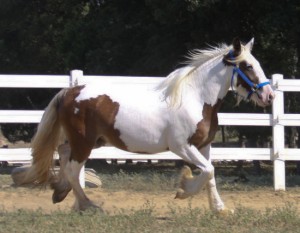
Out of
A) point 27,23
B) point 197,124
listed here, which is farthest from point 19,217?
point 27,23

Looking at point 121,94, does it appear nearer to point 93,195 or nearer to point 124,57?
point 93,195

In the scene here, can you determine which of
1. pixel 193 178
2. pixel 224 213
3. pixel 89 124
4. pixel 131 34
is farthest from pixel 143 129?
pixel 131 34

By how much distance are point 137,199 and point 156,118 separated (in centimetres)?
252

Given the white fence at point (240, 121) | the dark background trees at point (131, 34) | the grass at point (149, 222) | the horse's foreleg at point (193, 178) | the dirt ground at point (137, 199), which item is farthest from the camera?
the dark background trees at point (131, 34)

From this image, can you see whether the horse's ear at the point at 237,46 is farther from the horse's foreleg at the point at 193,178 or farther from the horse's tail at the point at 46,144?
the horse's tail at the point at 46,144

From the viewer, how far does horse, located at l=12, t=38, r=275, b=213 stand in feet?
23.9

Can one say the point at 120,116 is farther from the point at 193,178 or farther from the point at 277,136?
the point at 277,136

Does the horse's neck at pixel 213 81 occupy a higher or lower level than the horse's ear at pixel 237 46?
lower

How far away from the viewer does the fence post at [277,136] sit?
1070cm

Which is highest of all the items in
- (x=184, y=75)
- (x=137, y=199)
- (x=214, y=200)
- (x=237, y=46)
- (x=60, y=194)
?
(x=237, y=46)

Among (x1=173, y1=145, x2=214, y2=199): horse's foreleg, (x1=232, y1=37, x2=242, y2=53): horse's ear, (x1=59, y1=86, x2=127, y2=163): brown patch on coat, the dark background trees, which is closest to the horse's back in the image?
(x1=59, y1=86, x2=127, y2=163): brown patch on coat

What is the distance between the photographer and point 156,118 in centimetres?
735

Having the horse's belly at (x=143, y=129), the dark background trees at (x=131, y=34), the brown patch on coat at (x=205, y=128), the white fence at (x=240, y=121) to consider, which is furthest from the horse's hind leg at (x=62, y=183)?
the dark background trees at (x=131, y=34)

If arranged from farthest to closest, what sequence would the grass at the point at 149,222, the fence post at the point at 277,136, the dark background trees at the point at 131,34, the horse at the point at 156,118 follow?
the dark background trees at the point at 131,34 → the fence post at the point at 277,136 → the horse at the point at 156,118 → the grass at the point at 149,222
